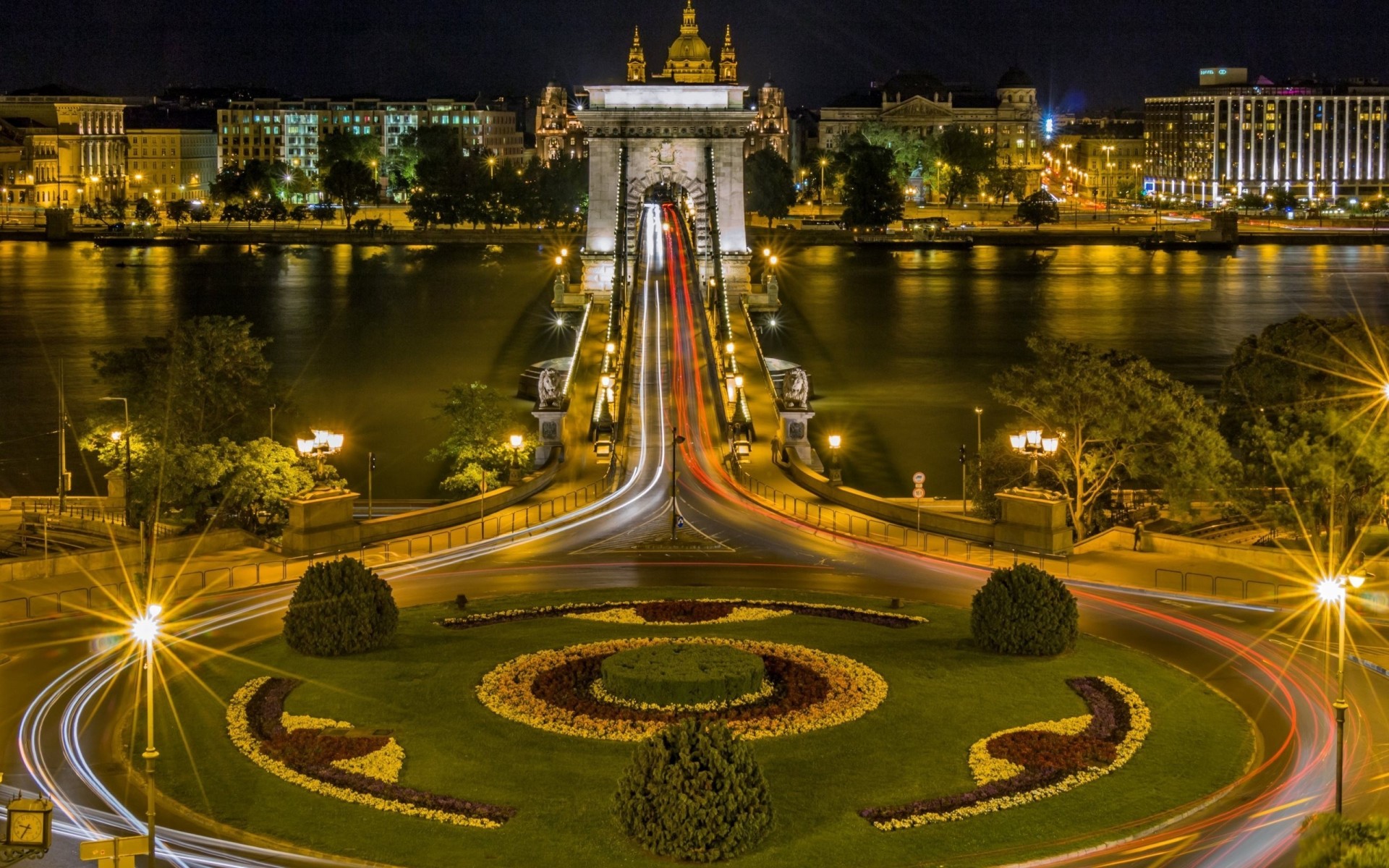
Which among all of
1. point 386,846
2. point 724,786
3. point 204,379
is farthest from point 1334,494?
point 204,379

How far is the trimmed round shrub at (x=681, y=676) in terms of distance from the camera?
2853 cm

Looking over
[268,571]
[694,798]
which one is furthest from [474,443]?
[694,798]

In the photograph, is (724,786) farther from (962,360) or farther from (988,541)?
(962,360)

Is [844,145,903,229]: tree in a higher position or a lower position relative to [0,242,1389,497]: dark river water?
higher

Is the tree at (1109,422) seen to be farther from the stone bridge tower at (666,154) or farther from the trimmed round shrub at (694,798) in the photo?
the stone bridge tower at (666,154)

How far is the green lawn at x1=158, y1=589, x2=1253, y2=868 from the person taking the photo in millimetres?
22953

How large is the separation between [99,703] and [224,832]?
6.53 meters

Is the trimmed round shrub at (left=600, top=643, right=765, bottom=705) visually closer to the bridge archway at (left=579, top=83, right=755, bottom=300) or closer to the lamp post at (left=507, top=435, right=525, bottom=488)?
the lamp post at (left=507, top=435, right=525, bottom=488)

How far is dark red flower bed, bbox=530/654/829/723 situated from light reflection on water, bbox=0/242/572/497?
1020 inches

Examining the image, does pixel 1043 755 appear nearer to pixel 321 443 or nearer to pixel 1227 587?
pixel 1227 587

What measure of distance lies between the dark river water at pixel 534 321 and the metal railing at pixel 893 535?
54.7ft

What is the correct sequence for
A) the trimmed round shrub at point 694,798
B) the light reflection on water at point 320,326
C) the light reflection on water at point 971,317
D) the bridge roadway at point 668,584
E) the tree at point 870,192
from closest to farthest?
the trimmed round shrub at point 694,798
the bridge roadway at point 668,584
the light reflection on water at point 320,326
the light reflection on water at point 971,317
the tree at point 870,192

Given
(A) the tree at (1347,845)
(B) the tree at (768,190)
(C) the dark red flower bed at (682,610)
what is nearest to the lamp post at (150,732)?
(C) the dark red flower bed at (682,610)

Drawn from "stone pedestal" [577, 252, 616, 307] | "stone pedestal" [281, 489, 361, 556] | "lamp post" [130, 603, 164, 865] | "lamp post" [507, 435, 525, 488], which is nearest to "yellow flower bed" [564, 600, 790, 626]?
"stone pedestal" [281, 489, 361, 556]
